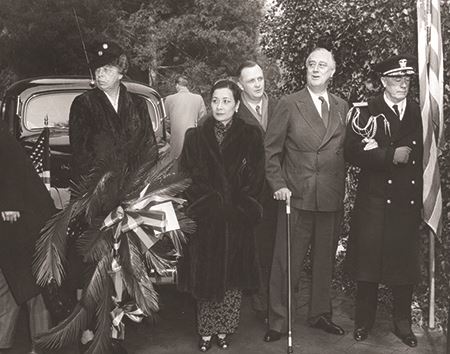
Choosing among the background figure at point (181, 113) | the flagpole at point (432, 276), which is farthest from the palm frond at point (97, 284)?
the background figure at point (181, 113)

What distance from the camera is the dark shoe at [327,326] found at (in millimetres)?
5129

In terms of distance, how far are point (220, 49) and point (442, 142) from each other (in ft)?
56.6

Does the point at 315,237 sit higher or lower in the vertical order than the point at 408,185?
lower

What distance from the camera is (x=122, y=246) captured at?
442cm

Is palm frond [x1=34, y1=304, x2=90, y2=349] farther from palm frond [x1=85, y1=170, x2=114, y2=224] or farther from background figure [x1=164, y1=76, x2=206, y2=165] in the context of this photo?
background figure [x1=164, y1=76, x2=206, y2=165]

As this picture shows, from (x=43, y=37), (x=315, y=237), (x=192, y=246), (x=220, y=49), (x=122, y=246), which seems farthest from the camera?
(x=220, y=49)

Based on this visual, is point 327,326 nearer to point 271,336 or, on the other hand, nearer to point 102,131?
point 271,336

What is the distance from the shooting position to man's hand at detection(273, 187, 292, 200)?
4.78 m

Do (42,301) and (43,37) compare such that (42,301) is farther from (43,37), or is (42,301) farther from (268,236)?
(43,37)

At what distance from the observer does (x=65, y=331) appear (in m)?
4.35

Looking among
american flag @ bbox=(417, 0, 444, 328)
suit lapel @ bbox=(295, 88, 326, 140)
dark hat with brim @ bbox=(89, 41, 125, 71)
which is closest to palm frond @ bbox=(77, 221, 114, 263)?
dark hat with brim @ bbox=(89, 41, 125, 71)

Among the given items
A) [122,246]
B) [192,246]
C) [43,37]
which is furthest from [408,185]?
[43,37]

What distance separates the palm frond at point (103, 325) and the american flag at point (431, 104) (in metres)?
2.30

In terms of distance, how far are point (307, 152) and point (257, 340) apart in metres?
1.43
